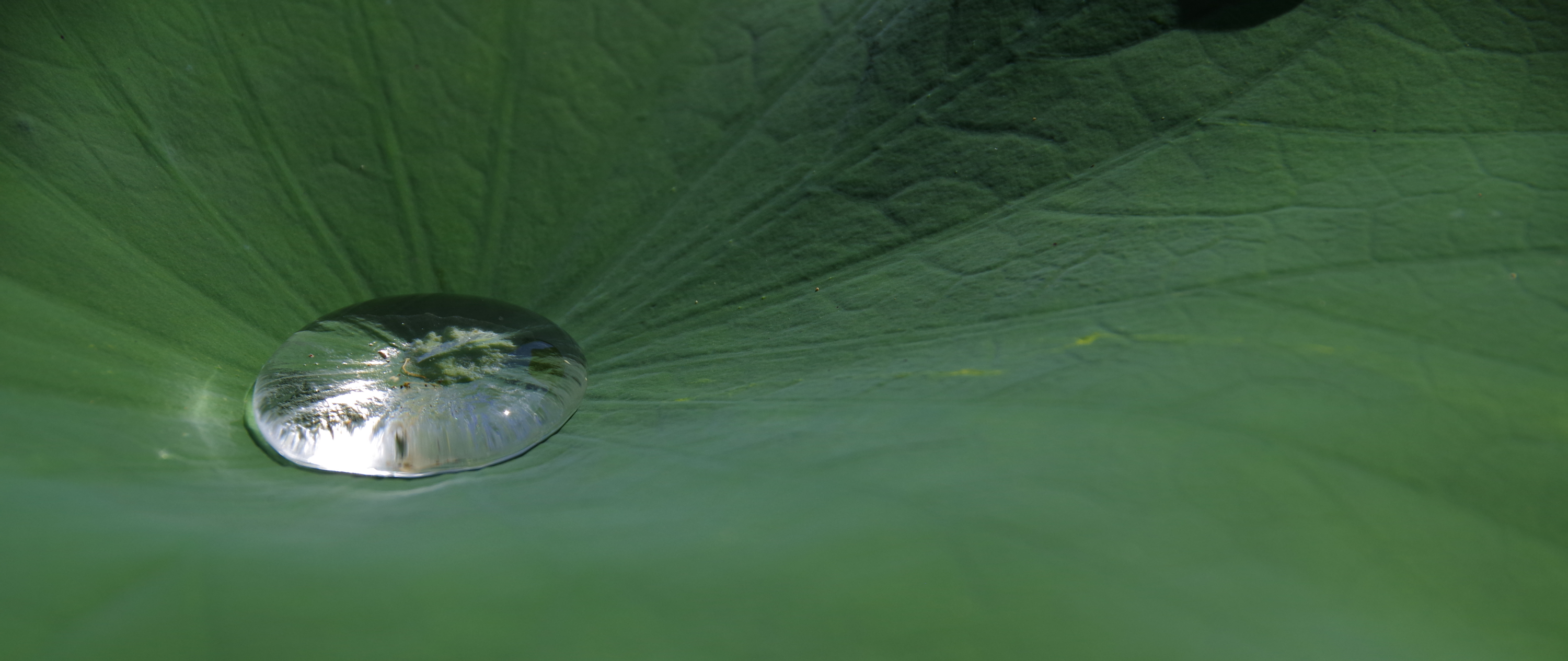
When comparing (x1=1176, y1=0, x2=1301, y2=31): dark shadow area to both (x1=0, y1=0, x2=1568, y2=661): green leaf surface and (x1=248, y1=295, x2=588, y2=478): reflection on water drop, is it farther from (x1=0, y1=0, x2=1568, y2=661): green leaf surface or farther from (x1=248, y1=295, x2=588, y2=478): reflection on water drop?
(x1=248, y1=295, x2=588, y2=478): reflection on water drop

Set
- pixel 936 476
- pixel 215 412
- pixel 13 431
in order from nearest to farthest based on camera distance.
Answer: pixel 936 476 → pixel 13 431 → pixel 215 412

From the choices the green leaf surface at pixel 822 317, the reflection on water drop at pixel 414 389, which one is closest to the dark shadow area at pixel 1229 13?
the green leaf surface at pixel 822 317

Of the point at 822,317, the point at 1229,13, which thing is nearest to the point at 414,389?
the point at 822,317

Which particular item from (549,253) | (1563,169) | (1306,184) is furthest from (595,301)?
(1563,169)

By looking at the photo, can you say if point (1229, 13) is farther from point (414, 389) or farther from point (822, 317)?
point (414, 389)

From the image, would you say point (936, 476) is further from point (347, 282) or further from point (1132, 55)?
point (347, 282)

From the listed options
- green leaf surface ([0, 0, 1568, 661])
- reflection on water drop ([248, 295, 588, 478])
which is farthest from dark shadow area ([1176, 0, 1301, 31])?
reflection on water drop ([248, 295, 588, 478])
